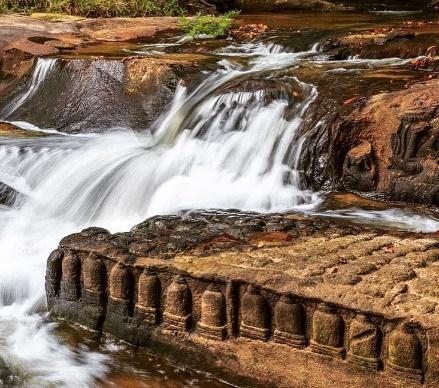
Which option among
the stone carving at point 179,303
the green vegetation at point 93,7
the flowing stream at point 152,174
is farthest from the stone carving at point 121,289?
the green vegetation at point 93,7

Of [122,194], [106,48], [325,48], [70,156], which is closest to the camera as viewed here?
[122,194]

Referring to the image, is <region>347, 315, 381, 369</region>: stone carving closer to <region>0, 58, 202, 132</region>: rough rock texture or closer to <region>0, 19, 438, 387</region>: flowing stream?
<region>0, 19, 438, 387</region>: flowing stream

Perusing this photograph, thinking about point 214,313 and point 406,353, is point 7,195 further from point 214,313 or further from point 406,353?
point 406,353

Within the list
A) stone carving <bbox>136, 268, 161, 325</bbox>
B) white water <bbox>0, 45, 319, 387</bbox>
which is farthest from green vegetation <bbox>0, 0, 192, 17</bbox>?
stone carving <bbox>136, 268, 161, 325</bbox>

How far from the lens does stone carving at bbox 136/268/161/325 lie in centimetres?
555

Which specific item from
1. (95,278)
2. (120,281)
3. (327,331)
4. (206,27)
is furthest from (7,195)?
(206,27)

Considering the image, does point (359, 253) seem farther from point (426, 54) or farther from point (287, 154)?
point (426, 54)

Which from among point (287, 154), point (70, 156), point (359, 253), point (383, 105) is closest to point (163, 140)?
point (70, 156)

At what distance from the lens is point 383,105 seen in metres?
7.99

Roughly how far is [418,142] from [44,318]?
426 centimetres

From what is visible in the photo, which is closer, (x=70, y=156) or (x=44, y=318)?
(x=44, y=318)

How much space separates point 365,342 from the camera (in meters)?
4.61

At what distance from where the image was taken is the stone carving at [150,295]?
219 inches

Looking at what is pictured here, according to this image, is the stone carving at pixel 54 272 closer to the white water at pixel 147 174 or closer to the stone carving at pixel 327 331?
the white water at pixel 147 174
